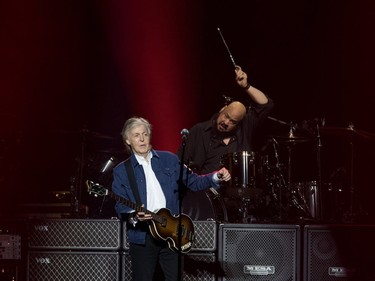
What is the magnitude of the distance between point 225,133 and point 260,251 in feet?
6.08

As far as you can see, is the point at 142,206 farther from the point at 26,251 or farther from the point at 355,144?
the point at 355,144

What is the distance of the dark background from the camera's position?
9.75m

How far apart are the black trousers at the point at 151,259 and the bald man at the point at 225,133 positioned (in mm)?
2114

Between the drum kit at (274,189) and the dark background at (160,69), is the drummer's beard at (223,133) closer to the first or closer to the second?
the drum kit at (274,189)

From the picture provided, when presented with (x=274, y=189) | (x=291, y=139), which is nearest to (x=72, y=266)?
(x=274, y=189)

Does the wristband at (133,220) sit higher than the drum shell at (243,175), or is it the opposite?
the drum shell at (243,175)

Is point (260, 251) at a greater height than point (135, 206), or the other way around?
point (135, 206)

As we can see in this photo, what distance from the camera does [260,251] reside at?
6.66 meters

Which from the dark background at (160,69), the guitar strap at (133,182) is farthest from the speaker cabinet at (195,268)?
the dark background at (160,69)

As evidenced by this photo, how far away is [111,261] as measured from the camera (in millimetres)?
6602

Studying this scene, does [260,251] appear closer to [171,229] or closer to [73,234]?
[171,229]

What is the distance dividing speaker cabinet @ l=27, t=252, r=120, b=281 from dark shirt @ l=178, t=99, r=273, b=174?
1781mm

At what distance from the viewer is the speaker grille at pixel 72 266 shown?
6.60 metres

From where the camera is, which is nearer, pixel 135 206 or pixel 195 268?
pixel 135 206
